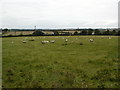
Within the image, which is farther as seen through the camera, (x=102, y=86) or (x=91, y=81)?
(x=91, y=81)

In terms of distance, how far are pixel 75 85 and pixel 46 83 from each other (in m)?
1.86

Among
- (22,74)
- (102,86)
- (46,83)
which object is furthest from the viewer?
(22,74)

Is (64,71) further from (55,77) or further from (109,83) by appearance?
(109,83)

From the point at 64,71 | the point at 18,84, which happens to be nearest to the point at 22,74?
the point at 18,84

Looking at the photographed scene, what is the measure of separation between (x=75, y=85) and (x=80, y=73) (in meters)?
2.57

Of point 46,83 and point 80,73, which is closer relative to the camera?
point 46,83

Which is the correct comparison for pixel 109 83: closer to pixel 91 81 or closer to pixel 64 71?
pixel 91 81

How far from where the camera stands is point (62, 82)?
1022 cm

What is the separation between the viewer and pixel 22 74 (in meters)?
12.1

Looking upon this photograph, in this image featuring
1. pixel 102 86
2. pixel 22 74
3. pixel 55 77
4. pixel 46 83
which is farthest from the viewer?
pixel 22 74

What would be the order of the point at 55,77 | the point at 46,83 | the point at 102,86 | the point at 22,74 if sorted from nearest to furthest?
the point at 102,86 < the point at 46,83 < the point at 55,77 < the point at 22,74

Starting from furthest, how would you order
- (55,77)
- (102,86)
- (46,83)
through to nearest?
(55,77) → (46,83) → (102,86)

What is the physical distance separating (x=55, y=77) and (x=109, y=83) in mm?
3664

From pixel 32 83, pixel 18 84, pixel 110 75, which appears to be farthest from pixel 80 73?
pixel 18 84
